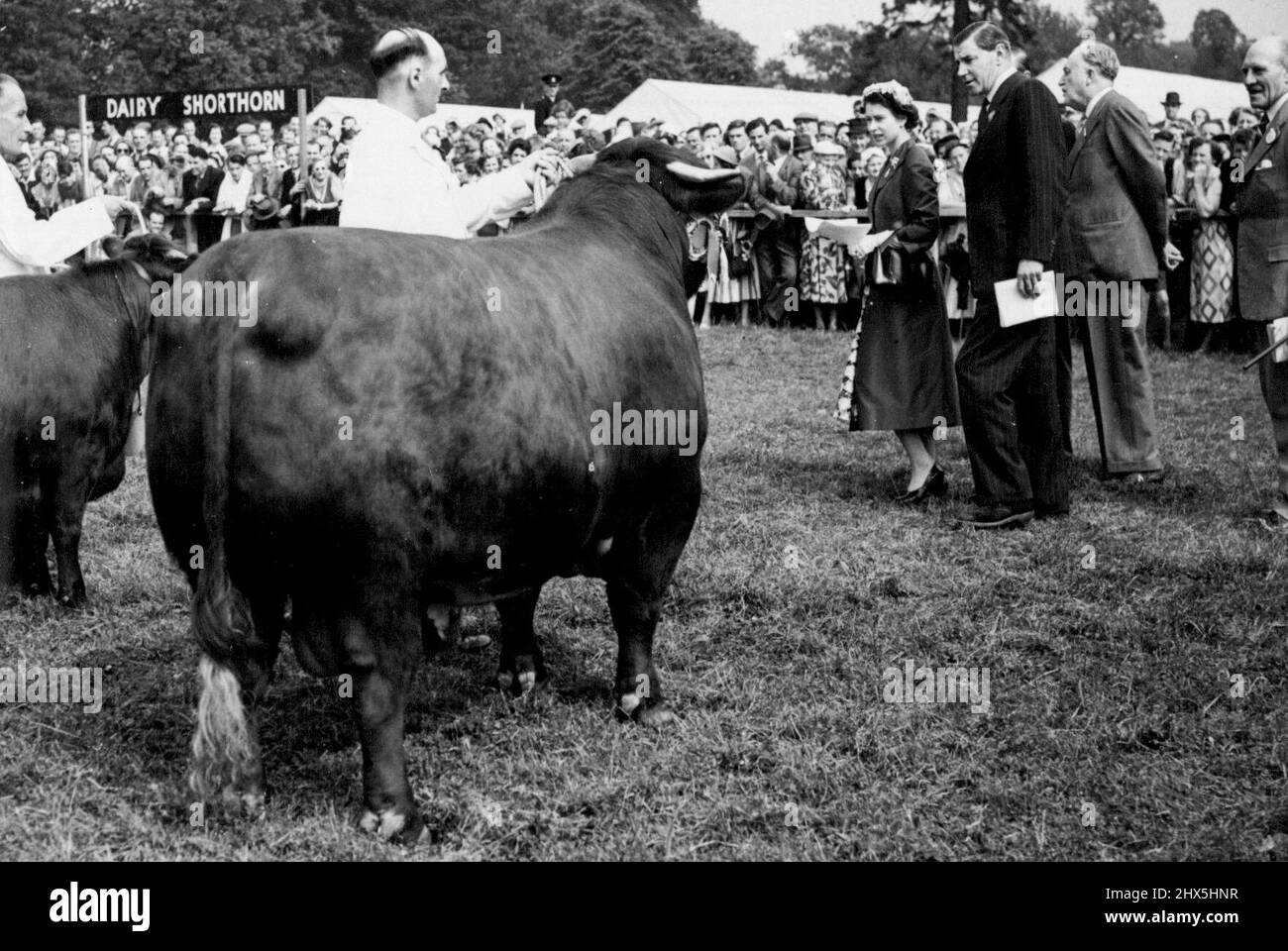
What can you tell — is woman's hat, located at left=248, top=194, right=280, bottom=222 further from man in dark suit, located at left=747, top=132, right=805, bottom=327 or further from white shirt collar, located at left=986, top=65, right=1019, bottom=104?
white shirt collar, located at left=986, top=65, right=1019, bottom=104

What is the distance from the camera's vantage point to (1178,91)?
101 feet

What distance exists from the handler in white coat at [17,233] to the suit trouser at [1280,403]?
5732 mm

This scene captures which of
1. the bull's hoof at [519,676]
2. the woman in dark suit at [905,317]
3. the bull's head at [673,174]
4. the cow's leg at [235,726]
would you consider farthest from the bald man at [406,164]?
the woman in dark suit at [905,317]

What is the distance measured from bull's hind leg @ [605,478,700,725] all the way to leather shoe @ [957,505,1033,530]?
10.1ft

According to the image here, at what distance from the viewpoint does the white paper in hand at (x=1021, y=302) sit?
23.0 feet

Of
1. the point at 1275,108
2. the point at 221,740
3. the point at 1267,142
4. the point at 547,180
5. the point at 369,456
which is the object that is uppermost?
the point at 1275,108

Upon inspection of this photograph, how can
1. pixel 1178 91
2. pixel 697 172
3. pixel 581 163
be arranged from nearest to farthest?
1. pixel 697 172
2. pixel 581 163
3. pixel 1178 91

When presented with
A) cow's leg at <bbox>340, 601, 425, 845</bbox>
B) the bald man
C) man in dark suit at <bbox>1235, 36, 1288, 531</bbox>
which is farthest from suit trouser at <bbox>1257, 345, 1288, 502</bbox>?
cow's leg at <bbox>340, 601, 425, 845</bbox>

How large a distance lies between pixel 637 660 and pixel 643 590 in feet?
0.82

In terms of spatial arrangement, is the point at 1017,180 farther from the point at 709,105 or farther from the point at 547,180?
the point at 709,105

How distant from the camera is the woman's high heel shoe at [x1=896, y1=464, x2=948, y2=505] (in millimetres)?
7871

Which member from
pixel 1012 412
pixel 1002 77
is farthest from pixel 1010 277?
pixel 1002 77

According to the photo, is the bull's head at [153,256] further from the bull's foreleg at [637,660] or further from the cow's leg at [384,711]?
the cow's leg at [384,711]

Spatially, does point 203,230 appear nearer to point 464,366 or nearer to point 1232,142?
point 1232,142
